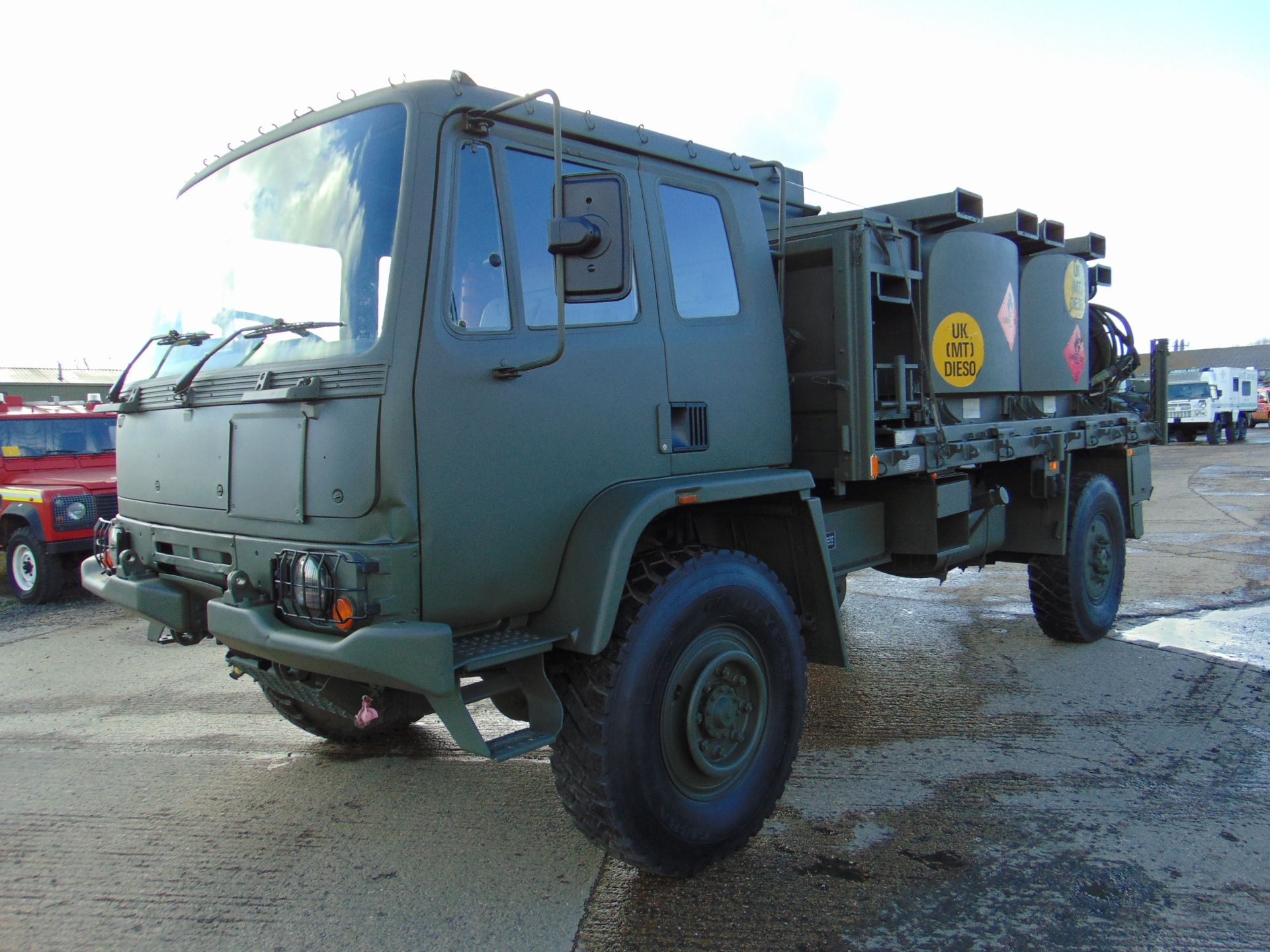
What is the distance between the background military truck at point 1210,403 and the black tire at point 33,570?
30.1 metres

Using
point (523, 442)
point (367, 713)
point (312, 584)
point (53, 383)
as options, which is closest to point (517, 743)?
point (367, 713)

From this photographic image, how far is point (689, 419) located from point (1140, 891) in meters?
2.27

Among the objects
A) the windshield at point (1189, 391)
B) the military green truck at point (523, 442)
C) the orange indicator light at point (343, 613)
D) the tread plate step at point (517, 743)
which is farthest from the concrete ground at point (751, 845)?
the windshield at point (1189, 391)

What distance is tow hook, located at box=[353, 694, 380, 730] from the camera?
3162 millimetres

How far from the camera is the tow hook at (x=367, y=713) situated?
10.4 feet

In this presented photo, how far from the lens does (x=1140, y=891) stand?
3271 millimetres

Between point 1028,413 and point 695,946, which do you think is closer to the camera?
point 695,946

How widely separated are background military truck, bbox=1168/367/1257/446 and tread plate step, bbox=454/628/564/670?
31.2 meters

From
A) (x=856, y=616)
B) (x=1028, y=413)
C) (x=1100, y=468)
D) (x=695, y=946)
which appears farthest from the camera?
(x=856, y=616)

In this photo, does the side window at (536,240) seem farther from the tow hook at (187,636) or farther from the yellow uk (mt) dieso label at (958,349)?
the yellow uk (mt) dieso label at (958,349)

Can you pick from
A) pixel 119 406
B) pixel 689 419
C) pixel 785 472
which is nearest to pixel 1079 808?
pixel 785 472

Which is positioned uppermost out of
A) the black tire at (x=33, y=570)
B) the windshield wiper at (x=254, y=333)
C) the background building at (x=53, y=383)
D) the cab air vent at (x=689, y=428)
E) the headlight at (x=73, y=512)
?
the background building at (x=53, y=383)

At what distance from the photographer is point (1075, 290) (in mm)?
6195

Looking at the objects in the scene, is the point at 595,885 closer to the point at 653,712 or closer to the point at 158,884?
the point at 653,712
